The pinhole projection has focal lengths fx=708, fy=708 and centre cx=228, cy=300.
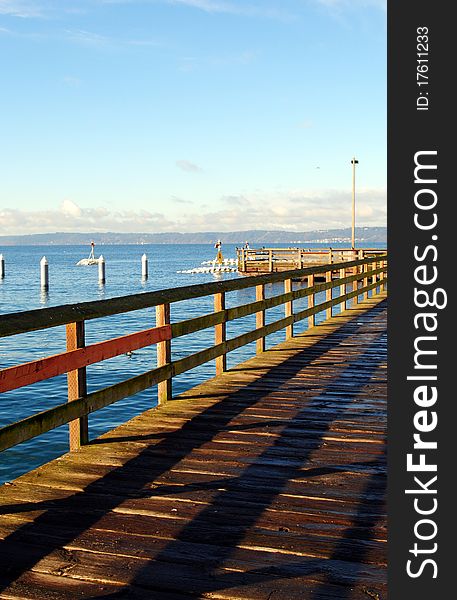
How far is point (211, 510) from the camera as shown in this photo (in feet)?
13.9

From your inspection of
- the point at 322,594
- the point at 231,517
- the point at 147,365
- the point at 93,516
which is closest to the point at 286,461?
the point at 231,517

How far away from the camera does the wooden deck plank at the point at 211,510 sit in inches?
130

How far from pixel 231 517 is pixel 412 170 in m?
2.91

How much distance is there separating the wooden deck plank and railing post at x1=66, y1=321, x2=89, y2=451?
14 centimetres

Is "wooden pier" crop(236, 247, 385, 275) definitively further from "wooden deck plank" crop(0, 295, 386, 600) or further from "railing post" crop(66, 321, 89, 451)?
"railing post" crop(66, 321, 89, 451)

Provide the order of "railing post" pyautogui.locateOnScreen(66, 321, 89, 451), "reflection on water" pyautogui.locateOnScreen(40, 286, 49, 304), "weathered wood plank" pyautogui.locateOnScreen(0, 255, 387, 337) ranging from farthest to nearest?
"reflection on water" pyautogui.locateOnScreen(40, 286, 49, 304) → "railing post" pyautogui.locateOnScreen(66, 321, 89, 451) → "weathered wood plank" pyautogui.locateOnScreen(0, 255, 387, 337)

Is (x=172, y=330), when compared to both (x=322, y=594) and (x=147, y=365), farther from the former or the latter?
(x=147, y=365)

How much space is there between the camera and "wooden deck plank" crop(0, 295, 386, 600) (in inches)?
130

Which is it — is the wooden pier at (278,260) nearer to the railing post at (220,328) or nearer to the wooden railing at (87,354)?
the railing post at (220,328)

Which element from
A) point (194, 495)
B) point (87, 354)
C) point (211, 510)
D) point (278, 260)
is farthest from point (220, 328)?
point (278, 260)

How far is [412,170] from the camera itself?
170cm

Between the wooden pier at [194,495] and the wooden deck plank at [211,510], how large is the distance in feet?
0.03

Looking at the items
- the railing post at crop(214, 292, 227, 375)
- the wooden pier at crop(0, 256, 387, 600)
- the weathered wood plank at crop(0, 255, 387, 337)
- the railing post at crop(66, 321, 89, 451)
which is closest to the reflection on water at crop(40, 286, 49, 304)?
the railing post at crop(214, 292, 227, 375)

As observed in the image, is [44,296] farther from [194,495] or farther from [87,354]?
[194,495]
